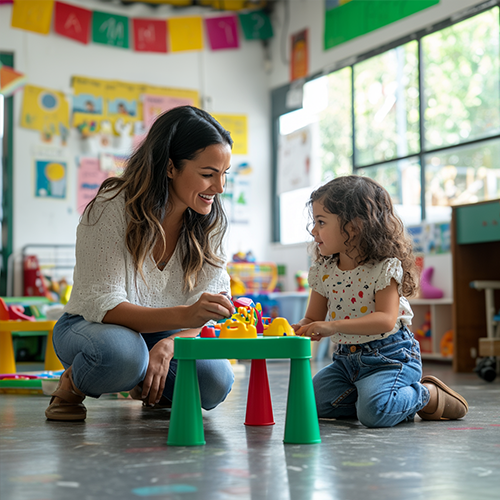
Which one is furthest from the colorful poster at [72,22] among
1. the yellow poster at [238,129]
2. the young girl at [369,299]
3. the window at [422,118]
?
the young girl at [369,299]

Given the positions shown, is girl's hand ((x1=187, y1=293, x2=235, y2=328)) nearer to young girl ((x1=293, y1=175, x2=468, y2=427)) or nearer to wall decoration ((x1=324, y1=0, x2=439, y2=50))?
young girl ((x1=293, y1=175, x2=468, y2=427))

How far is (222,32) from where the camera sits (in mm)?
5227

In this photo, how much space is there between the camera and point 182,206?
1.71m

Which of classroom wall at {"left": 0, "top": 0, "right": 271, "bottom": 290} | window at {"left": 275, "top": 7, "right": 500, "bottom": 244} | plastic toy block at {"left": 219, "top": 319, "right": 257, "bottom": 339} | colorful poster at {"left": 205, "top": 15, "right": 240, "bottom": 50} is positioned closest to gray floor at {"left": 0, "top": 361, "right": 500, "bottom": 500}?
plastic toy block at {"left": 219, "top": 319, "right": 257, "bottom": 339}

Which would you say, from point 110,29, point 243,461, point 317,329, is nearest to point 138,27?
point 110,29

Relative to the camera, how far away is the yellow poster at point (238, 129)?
17.4ft

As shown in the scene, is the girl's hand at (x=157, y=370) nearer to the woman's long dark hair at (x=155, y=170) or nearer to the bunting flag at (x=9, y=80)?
the woman's long dark hair at (x=155, y=170)

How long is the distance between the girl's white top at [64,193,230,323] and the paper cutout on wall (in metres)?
3.43

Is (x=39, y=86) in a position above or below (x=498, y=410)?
above

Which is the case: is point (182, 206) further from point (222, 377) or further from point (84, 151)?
point (84, 151)

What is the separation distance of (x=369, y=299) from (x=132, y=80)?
373 cm

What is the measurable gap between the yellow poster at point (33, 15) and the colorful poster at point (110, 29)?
32 centimetres

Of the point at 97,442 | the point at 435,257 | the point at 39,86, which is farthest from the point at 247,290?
the point at 97,442

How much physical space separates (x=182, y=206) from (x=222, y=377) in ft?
1.43
